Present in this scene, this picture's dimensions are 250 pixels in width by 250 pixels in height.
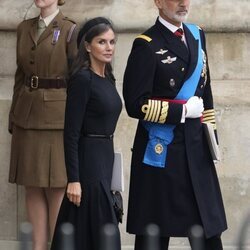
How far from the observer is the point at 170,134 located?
546 cm

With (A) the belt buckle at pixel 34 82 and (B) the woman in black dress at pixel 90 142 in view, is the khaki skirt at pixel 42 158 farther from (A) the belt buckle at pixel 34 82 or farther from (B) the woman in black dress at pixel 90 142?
(B) the woman in black dress at pixel 90 142

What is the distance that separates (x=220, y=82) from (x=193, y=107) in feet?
6.45

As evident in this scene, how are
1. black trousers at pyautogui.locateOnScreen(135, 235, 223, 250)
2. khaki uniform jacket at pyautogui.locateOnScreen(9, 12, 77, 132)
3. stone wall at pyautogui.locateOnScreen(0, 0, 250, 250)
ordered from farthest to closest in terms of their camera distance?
stone wall at pyautogui.locateOnScreen(0, 0, 250, 250) < khaki uniform jacket at pyautogui.locateOnScreen(9, 12, 77, 132) < black trousers at pyautogui.locateOnScreen(135, 235, 223, 250)

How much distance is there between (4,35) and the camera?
744cm

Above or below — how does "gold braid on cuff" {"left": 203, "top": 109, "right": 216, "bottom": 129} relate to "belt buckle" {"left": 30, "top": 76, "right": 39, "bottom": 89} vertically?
below

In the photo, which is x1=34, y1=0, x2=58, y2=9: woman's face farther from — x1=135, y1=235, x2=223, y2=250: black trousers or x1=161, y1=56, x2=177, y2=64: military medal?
x1=135, y1=235, x2=223, y2=250: black trousers

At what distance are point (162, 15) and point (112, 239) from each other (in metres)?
2.47

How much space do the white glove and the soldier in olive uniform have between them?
1386 millimetres

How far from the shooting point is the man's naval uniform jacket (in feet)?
17.6

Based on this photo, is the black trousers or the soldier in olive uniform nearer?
the black trousers

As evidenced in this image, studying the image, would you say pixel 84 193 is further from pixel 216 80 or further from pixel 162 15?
pixel 216 80

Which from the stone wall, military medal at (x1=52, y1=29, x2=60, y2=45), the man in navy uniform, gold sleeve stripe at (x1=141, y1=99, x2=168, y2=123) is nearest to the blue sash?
the man in navy uniform

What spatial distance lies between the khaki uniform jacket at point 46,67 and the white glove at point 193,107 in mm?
1405

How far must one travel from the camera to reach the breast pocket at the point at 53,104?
670 centimetres
